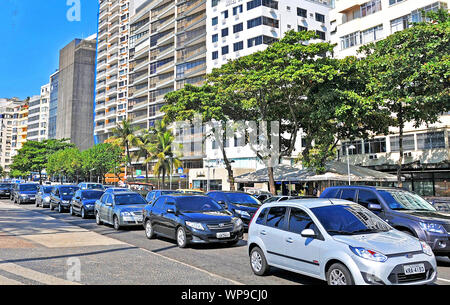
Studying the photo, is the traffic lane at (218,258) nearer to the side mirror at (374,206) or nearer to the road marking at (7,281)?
the side mirror at (374,206)

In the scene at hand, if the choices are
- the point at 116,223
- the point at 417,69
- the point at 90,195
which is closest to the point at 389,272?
the point at 116,223

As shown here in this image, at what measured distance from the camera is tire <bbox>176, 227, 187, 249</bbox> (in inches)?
417

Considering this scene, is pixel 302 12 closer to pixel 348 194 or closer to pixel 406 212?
pixel 348 194

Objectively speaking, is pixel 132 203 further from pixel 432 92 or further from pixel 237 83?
pixel 432 92

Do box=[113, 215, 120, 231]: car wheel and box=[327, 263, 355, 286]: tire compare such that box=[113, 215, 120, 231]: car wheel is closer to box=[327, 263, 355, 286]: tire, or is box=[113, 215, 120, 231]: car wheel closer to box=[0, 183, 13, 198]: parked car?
box=[327, 263, 355, 286]: tire

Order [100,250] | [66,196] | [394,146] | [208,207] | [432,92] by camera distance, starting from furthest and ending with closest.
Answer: [394,146] < [66,196] < [432,92] < [208,207] < [100,250]

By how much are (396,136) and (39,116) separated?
120 meters

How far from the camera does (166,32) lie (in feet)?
224

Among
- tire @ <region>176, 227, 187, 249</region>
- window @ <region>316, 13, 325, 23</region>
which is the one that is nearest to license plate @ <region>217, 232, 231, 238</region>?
tire @ <region>176, 227, 187, 249</region>

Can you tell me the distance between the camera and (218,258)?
920 centimetres

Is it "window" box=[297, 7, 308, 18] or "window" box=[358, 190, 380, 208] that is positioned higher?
"window" box=[297, 7, 308, 18]
